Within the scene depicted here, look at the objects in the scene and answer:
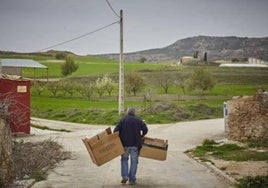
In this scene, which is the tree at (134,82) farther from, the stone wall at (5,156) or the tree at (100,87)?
Result: the stone wall at (5,156)

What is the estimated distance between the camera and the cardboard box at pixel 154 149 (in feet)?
47.6

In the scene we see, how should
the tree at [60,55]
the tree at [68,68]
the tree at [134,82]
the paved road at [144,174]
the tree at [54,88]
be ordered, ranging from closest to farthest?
the paved road at [144,174]
the tree at [134,82]
the tree at [54,88]
the tree at [68,68]
the tree at [60,55]

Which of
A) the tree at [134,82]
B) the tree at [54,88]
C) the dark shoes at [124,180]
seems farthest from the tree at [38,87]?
the dark shoes at [124,180]

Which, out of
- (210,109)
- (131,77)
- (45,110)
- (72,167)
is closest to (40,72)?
(131,77)

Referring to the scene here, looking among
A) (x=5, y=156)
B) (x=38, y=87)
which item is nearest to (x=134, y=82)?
(x=38, y=87)

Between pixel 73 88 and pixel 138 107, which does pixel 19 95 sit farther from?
pixel 73 88

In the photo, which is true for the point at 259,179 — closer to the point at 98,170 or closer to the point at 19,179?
the point at 98,170

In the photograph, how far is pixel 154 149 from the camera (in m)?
14.6

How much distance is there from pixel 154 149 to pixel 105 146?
145 centimetres

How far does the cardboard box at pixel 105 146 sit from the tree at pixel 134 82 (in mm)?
54996

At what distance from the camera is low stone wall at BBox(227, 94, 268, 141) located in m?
Answer: 23.6

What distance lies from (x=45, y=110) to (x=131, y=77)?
66.7ft

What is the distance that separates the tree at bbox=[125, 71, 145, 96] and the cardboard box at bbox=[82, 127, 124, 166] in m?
55.0

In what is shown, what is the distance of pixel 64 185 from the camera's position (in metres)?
13.9
